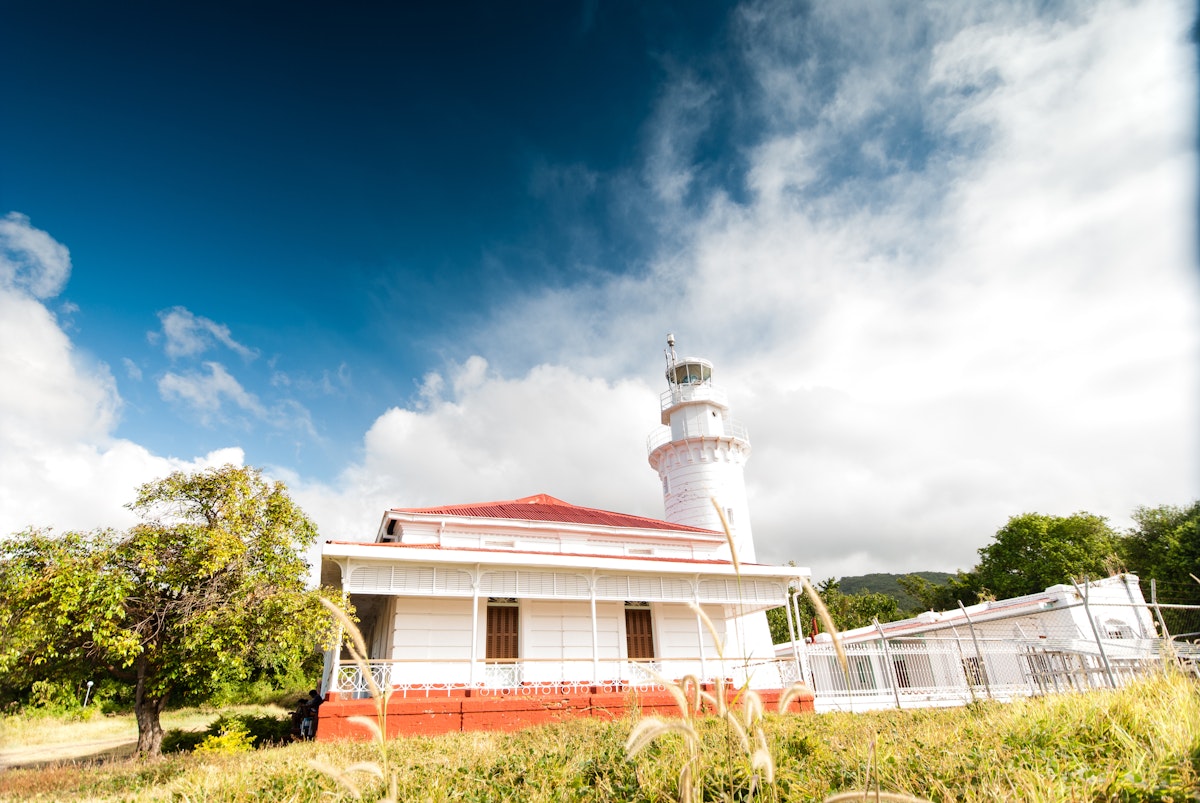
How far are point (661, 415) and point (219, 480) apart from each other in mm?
18425

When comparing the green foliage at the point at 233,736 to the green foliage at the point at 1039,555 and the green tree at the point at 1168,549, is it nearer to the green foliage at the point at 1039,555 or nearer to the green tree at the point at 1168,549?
the green foliage at the point at 1039,555

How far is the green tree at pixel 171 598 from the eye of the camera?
33.7ft

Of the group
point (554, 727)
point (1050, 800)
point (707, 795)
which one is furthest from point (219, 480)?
point (1050, 800)

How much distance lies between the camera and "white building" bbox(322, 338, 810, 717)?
14484mm

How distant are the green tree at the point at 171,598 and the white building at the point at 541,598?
155 cm

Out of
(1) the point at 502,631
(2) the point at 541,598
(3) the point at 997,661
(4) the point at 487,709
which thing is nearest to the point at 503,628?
(1) the point at 502,631

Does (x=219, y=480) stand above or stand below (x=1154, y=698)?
above

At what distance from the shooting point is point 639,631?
18.0 metres

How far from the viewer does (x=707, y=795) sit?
4.61 metres

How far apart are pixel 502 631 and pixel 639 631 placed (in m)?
4.08

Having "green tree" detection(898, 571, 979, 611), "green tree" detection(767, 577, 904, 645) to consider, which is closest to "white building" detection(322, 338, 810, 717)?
"green tree" detection(767, 577, 904, 645)

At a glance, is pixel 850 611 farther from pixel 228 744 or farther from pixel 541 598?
pixel 228 744

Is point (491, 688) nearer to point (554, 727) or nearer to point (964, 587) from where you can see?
point (554, 727)

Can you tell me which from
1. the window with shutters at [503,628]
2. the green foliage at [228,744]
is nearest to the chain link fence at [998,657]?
the window with shutters at [503,628]
